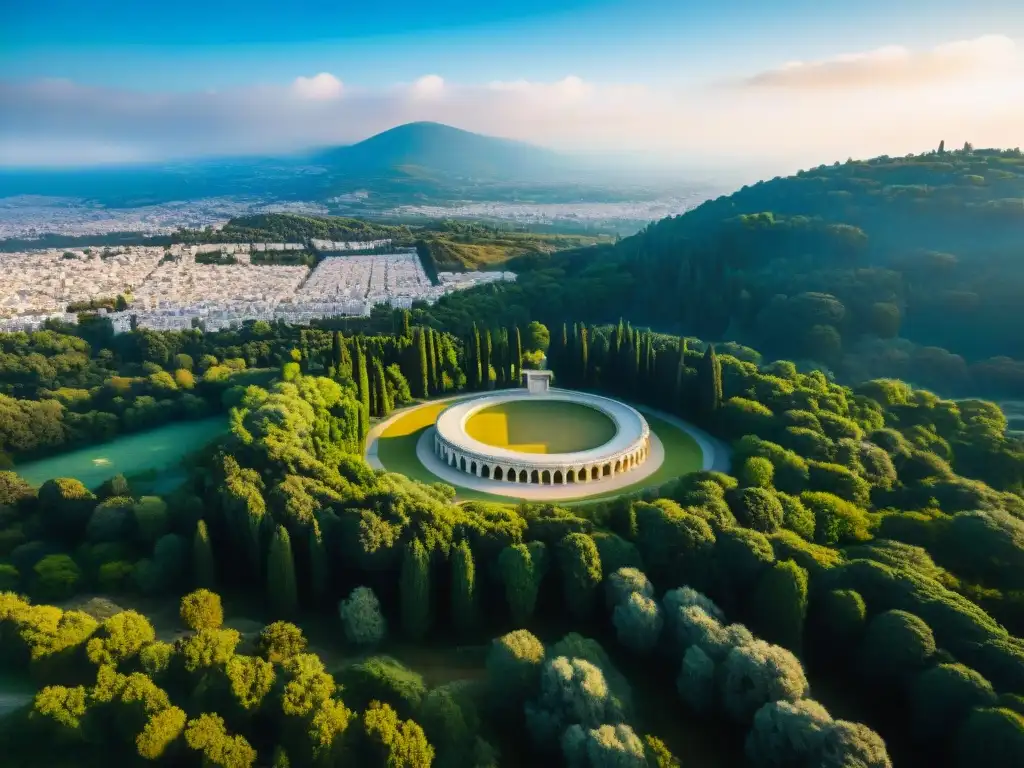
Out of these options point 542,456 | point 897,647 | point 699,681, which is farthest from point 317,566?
point 897,647

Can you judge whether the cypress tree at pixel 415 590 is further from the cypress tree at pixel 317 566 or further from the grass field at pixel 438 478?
the grass field at pixel 438 478

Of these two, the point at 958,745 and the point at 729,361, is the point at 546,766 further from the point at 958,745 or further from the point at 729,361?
the point at 729,361

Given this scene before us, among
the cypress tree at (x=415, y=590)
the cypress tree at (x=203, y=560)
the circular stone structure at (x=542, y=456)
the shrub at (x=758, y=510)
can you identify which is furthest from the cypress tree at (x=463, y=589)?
the shrub at (x=758, y=510)

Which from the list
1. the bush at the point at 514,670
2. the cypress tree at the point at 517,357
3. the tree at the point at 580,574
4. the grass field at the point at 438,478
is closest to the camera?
the bush at the point at 514,670

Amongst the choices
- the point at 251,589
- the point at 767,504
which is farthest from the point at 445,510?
the point at 767,504

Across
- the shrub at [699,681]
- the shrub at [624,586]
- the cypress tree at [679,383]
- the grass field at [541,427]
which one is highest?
the cypress tree at [679,383]

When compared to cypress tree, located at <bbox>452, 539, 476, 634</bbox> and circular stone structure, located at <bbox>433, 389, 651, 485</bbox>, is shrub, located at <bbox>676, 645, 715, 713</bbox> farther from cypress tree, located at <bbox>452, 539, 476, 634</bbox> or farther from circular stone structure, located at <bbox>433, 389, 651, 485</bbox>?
circular stone structure, located at <bbox>433, 389, 651, 485</bbox>
